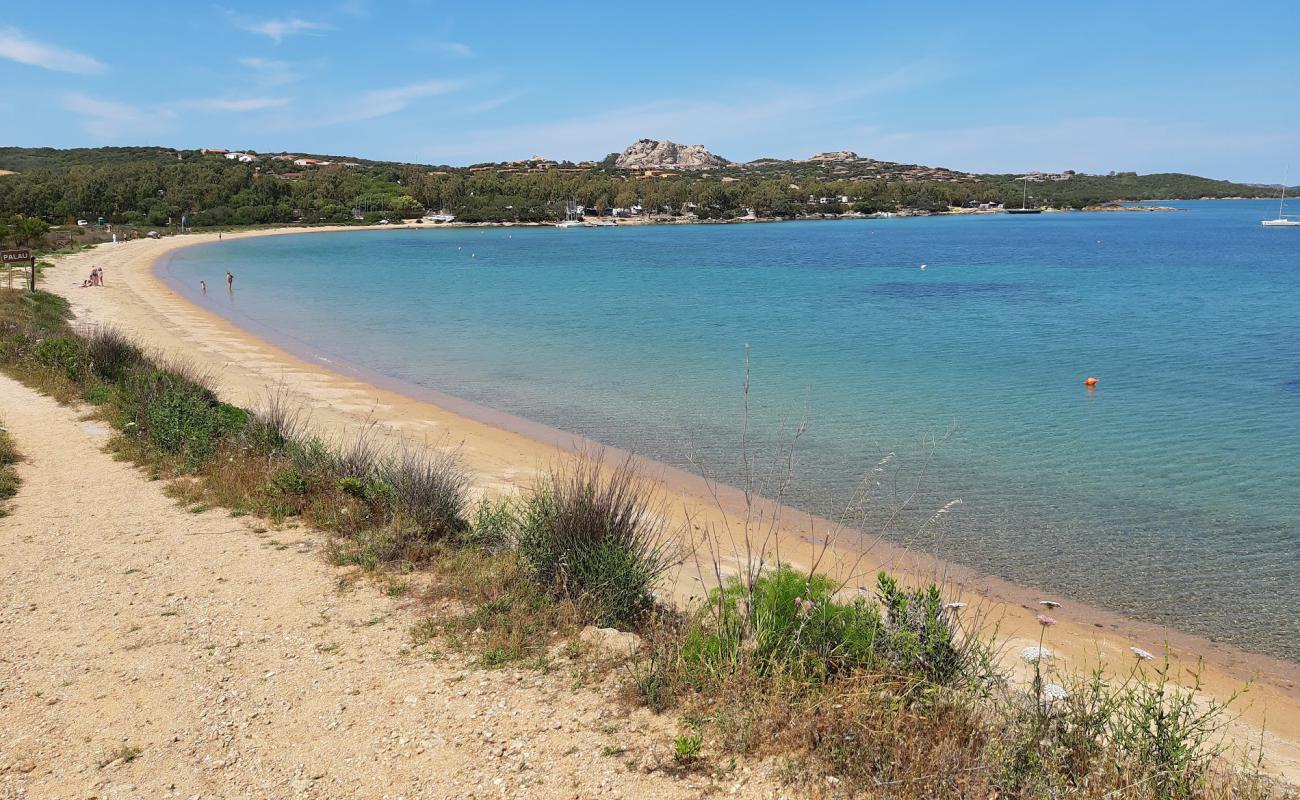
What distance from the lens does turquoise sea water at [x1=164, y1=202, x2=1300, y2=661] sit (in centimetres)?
975

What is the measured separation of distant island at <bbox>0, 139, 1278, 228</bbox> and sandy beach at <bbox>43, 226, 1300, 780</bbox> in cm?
7839

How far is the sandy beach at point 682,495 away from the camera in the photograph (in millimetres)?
6910

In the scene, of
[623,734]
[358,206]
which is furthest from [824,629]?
[358,206]

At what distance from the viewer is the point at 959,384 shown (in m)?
19.8

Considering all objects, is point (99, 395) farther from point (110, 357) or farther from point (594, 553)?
point (594, 553)

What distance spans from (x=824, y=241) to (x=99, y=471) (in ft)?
300

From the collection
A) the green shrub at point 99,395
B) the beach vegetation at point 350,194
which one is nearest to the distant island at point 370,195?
the beach vegetation at point 350,194

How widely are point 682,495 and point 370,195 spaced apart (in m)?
135

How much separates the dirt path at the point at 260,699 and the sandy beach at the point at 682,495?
1996mm

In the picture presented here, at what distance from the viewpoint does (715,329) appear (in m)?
29.8

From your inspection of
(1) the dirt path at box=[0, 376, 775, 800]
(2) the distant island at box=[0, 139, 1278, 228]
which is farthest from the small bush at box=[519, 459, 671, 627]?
(2) the distant island at box=[0, 139, 1278, 228]

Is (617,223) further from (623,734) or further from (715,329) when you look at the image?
(623,734)

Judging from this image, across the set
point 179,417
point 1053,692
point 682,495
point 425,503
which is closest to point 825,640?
point 1053,692

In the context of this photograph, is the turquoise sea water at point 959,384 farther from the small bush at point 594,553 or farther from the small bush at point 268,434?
the small bush at point 268,434
